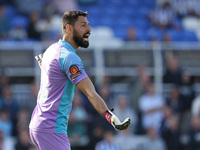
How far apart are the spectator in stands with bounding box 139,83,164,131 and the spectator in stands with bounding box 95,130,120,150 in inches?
47.2

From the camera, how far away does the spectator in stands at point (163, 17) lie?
15.6m

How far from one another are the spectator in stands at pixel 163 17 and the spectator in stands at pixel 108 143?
5897 mm

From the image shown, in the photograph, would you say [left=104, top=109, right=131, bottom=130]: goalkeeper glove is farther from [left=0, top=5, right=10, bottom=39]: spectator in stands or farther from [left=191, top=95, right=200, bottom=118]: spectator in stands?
[left=0, top=5, right=10, bottom=39]: spectator in stands

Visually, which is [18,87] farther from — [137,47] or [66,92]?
[66,92]

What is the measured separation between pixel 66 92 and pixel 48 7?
9.78 metres

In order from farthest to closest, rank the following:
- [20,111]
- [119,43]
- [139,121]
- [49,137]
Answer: [119,43] → [139,121] → [20,111] → [49,137]

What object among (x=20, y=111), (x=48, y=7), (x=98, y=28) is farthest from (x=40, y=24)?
(x=20, y=111)

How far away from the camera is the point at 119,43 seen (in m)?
13.6

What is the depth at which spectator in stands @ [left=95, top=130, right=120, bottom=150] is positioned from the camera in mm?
10562

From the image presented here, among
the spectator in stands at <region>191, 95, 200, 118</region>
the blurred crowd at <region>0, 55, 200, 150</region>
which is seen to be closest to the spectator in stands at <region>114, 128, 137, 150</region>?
the blurred crowd at <region>0, 55, 200, 150</region>

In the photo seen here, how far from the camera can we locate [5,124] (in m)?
10.6

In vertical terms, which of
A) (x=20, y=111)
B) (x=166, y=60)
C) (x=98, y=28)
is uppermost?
(x=98, y=28)

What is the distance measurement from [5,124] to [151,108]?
3459 millimetres

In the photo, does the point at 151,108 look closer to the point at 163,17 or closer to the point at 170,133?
the point at 170,133
